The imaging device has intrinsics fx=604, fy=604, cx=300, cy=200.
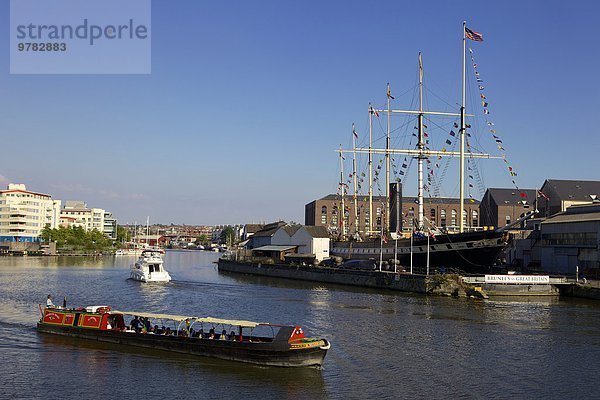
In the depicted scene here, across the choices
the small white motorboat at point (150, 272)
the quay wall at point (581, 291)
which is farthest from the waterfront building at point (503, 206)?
the small white motorboat at point (150, 272)

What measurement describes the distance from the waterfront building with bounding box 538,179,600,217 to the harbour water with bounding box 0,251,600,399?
175ft

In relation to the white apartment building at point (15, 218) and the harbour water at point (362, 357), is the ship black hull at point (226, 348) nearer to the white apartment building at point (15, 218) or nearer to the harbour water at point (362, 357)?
the harbour water at point (362, 357)

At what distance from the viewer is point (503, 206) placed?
148m

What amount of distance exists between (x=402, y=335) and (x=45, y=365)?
23674mm

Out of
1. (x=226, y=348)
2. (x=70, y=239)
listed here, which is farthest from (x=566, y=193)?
(x=70, y=239)

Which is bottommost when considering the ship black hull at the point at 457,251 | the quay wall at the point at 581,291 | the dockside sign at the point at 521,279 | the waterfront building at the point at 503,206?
the quay wall at the point at 581,291

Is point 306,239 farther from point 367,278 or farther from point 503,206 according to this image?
point 503,206

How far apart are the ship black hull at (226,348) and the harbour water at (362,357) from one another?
554mm

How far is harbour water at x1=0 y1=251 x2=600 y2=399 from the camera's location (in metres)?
29.5

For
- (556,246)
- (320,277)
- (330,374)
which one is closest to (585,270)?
(556,246)

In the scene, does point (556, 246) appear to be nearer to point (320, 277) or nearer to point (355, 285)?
point (355, 285)

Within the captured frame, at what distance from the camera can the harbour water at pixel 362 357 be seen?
29500 millimetres

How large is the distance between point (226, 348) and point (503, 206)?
125369 millimetres

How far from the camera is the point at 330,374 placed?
32.2 meters
